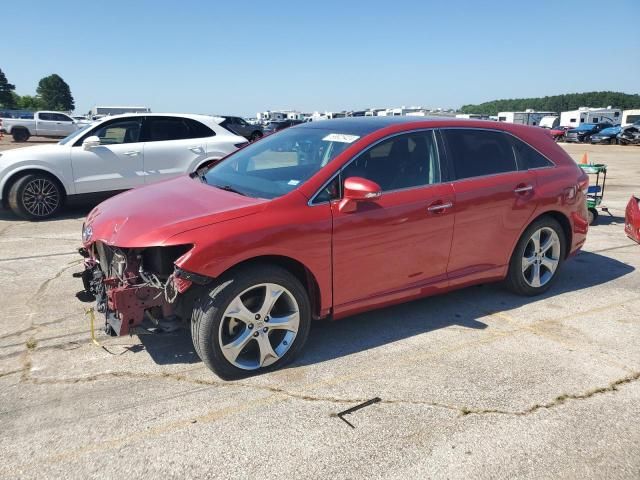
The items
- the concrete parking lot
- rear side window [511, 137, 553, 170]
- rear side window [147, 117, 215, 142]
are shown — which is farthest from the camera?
rear side window [147, 117, 215, 142]

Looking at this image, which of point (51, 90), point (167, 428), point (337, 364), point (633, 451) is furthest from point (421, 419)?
point (51, 90)

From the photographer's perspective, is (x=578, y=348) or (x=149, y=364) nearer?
(x=149, y=364)

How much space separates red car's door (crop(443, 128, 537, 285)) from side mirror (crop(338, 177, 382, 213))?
988 millimetres

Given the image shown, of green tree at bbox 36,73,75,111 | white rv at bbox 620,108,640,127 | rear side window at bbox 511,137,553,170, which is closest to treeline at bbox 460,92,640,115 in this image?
white rv at bbox 620,108,640,127

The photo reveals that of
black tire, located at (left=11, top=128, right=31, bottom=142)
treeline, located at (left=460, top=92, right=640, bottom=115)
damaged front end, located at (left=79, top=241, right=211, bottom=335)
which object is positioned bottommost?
damaged front end, located at (left=79, top=241, right=211, bottom=335)

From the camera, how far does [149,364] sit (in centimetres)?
357

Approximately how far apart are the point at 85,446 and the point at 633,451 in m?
2.83

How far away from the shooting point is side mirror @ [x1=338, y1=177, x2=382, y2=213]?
3.47 m

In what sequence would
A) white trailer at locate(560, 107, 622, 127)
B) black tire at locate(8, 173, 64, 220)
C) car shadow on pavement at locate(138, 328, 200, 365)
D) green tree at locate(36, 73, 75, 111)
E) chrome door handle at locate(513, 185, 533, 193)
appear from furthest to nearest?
green tree at locate(36, 73, 75, 111) → white trailer at locate(560, 107, 622, 127) → black tire at locate(8, 173, 64, 220) → chrome door handle at locate(513, 185, 533, 193) → car shadow on pavement at locate(138, 328, 200, 365)

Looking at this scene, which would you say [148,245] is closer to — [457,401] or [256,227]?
[256,227]

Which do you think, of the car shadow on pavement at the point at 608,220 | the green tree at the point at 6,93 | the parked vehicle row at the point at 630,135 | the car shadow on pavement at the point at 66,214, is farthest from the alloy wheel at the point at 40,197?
the green tree at the point at 6,93

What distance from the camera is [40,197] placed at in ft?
26.7

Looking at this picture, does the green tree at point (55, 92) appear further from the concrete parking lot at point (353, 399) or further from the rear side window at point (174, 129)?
the concrete parking lot at point (353, 399)

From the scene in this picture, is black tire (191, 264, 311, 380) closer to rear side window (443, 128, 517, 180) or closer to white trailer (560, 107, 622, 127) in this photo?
rear side window (443, 128, 517, 180)
